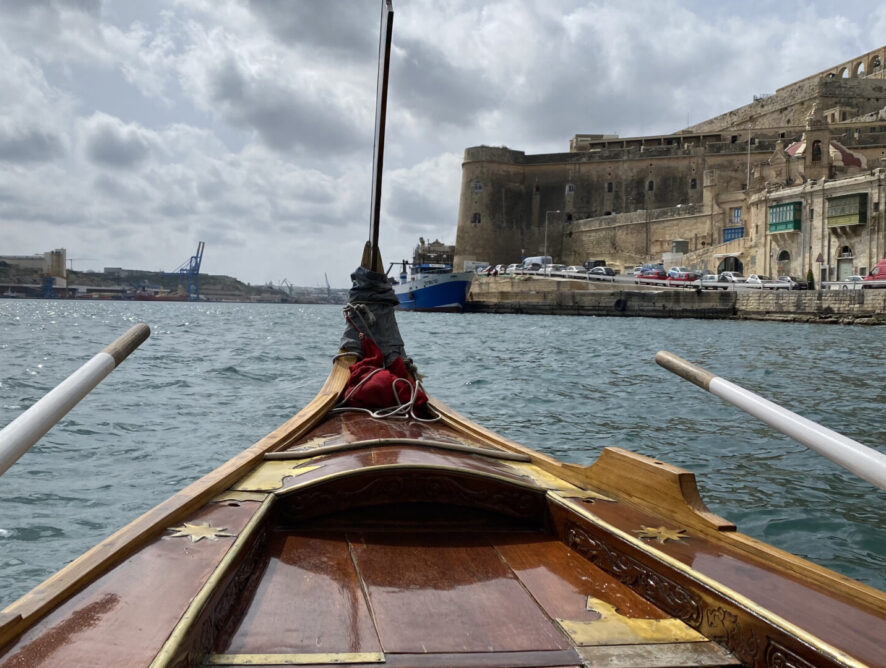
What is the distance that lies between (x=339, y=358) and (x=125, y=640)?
3.33 meters

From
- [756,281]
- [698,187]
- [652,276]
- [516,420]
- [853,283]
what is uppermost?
[698,187]

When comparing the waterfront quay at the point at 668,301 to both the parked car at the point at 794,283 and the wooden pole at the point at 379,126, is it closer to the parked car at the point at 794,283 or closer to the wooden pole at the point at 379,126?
the parked car at the point at 794,283

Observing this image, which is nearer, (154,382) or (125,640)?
(125,640)

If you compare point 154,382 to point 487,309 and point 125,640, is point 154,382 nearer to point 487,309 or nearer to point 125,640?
point 125,640

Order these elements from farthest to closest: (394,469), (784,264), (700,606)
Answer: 1. (784,264)
2. (394,469)
3. (700,606)

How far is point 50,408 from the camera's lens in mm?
1745

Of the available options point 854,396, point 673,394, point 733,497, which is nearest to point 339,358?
point 733,497

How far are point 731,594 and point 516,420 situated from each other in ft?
19.1

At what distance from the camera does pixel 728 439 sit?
20.8ft

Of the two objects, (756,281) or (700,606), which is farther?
(756,281)

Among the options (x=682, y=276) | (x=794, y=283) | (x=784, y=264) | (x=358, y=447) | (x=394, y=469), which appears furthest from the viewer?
(x=682, y=276)

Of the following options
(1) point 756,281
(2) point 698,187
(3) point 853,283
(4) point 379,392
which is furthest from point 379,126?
(2) point 698,187

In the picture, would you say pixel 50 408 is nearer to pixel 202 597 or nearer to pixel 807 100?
pixel 202 597

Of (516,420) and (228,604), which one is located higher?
(228,604)
